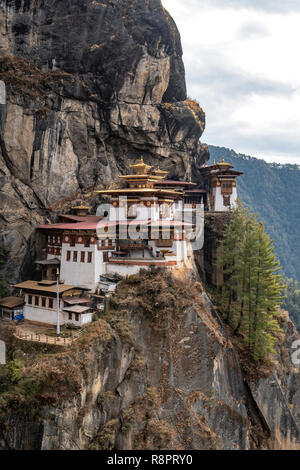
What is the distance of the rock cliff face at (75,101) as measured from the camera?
1394 inches

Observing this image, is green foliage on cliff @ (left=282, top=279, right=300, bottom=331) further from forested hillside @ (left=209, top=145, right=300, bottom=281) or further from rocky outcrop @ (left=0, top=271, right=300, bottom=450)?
forested hillside @ (left=209, top=145, right=300, bottom=281)

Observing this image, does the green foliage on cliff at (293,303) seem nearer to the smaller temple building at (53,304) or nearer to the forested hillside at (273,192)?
the forested hillside at (273,192)

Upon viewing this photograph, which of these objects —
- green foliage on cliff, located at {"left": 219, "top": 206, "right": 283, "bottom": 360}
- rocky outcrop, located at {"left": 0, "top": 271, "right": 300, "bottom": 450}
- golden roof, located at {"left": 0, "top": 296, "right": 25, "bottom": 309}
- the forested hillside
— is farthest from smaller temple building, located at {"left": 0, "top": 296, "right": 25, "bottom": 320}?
the forested hillside

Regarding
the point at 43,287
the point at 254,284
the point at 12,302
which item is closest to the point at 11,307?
the point at 12,302

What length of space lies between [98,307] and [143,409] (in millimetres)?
7870

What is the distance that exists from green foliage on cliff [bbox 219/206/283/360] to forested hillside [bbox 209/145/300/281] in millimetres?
135579

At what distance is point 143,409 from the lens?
1032 inches

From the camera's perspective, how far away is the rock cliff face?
3541 cm


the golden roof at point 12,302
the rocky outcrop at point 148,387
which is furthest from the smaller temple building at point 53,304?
the rocky outcrop at point 148,387

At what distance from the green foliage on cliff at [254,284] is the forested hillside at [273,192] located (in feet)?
445

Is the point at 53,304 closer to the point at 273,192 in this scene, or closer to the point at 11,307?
the point at 11,307

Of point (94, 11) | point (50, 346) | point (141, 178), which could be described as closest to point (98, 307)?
point (50, 346)

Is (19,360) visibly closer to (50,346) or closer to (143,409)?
(50,346)

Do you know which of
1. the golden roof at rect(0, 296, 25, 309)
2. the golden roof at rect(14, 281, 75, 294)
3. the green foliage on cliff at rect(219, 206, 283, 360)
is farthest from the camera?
the green foliage on cliff at rect(219, 206, 283, 360)
